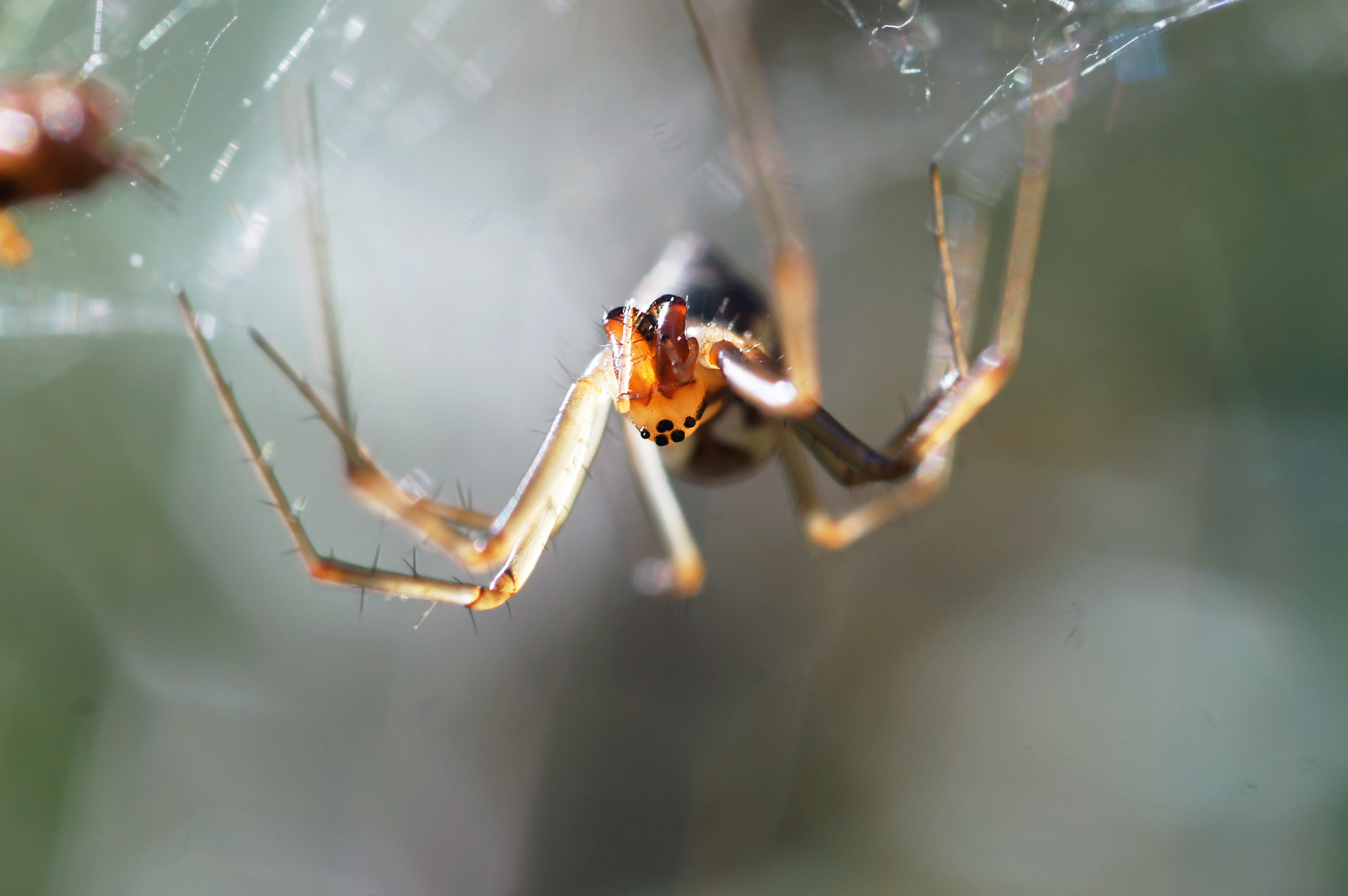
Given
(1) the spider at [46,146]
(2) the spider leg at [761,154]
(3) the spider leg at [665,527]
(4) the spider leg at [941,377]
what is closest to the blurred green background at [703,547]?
(3) the spider leg at [665,527]

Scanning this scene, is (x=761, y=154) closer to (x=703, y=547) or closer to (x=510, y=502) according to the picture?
(x=510, y=502)

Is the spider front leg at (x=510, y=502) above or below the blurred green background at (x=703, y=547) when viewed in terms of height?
above

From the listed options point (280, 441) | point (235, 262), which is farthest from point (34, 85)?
point (280, 441)

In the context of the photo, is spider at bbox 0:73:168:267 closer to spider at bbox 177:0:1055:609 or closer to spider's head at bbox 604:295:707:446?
spider at bbox 177:0:1055:609

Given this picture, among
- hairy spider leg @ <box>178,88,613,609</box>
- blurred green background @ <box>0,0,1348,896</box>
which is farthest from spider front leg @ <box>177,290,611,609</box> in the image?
blurred green background @ <box>0,0,1348,896</box>

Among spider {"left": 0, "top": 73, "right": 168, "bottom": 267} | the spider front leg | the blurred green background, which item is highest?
spider {"left": 0, "top": 73, "right": 168, "bottom": 267}

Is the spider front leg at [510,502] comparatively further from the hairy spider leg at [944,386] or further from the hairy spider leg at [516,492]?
the hairy spider leg at [944,386]

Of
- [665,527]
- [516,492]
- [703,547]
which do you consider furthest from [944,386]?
[703,547]
